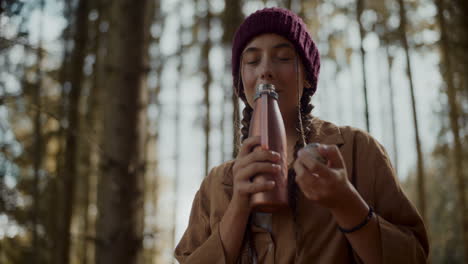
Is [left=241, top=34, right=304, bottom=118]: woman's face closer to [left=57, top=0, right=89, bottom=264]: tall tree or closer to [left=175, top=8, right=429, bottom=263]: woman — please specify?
[left=175, top=8, right=429, bottom=263]: woman

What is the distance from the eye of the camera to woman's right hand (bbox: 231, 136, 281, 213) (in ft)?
5.12

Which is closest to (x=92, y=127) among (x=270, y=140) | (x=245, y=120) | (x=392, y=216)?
(x=245, y=120)

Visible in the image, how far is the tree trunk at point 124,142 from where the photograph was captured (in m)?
4.02

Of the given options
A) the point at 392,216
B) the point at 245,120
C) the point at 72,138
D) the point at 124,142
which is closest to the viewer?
the point at 392,216

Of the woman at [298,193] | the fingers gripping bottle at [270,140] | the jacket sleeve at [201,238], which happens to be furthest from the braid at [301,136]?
the jacket sleeve at [201,238]

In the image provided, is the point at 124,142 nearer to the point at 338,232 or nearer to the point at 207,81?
the point at 338,232

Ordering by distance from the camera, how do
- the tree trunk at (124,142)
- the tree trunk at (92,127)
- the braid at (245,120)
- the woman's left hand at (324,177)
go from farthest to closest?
1. the tree trunk at (92,127)
2. the tree trunk at (124,142)
3. the braid at (245,120)
4. the woman's left hand at (324,177)

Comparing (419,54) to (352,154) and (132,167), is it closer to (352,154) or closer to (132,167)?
(132,167)

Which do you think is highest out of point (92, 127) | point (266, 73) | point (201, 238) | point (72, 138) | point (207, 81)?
point (207, 81)

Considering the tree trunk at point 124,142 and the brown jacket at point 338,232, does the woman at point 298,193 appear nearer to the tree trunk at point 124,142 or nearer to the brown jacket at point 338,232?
the brown jacket at point 338,232

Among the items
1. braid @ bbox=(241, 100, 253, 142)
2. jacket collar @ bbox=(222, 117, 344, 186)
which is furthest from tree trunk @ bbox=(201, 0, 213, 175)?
jacket collar @ bbox=(222, 117, 344, 186)

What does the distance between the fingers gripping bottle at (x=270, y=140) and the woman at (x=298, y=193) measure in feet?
0.13

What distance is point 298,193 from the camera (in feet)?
6.10

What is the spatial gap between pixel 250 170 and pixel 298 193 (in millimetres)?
365
